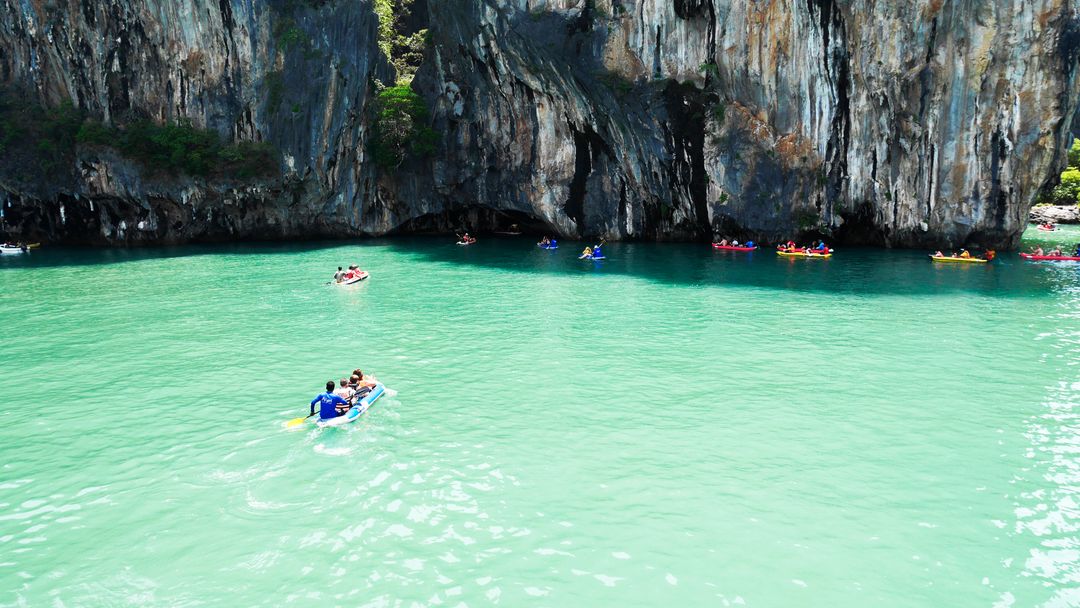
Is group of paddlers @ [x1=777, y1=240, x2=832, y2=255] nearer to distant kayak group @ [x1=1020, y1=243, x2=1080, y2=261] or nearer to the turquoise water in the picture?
distant kayak group @ [x1=1020, y1=243, x2=1080, y2=261]

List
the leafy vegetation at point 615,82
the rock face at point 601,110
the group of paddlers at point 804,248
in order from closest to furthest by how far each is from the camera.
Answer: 1. the rock face at point 601,110
2. the group of paddlers at point 804,248
3. the leafy vegetation at point 615,82

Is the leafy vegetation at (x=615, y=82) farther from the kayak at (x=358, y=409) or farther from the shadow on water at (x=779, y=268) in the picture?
the kayak at (x=358, y=409)

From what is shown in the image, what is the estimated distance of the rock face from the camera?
35031 mm

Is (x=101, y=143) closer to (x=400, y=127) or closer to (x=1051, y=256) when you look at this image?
(x=400, y=127)

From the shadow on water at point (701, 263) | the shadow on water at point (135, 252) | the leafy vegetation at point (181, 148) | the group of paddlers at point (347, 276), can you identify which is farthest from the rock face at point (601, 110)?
the group of paddlers at point (347, 276)

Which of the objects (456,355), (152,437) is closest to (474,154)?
(456,355)

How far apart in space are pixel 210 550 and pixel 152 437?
446cm

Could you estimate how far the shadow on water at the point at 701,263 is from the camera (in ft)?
91.5

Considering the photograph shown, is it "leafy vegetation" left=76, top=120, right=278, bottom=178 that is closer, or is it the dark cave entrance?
"leafy vegetation" left=76, top=120, right=278, bottom=178

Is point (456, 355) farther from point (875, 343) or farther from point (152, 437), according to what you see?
point (875, 343)

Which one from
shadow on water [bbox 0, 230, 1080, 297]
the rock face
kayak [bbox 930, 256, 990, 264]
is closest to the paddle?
shadow on water [bbox 0, 230, 1080, 297]

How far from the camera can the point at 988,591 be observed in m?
7.77

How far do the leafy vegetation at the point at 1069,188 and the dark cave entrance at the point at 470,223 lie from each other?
48.8 m

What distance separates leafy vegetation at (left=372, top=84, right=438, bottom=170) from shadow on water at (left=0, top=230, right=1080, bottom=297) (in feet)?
20.0
